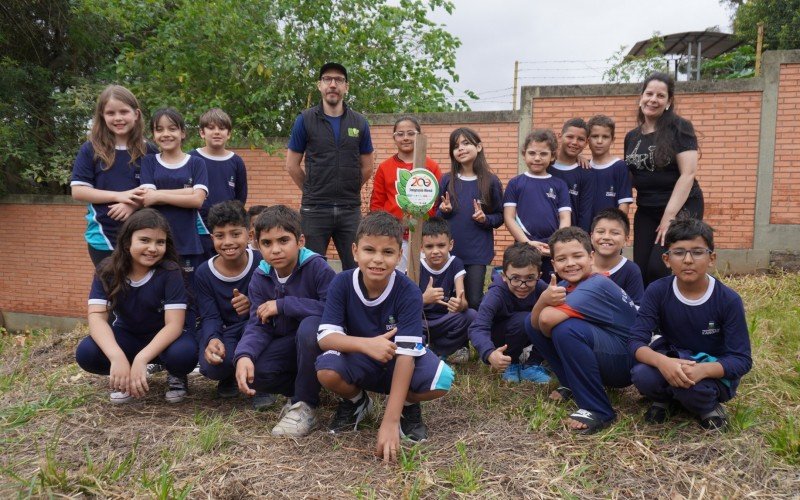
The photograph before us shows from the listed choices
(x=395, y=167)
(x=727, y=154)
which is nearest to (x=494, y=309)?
(x=395, y=167)

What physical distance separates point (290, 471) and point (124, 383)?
1.26 m

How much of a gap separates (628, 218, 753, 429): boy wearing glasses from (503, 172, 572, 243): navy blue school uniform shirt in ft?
4.10

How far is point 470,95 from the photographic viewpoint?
10070 mm

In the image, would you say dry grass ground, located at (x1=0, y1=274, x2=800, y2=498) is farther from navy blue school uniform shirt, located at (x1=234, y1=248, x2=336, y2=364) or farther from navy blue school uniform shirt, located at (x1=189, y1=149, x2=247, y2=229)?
navy blue school uniform shirt, located at (x1=189, y1=149, x2=247, y2=229)

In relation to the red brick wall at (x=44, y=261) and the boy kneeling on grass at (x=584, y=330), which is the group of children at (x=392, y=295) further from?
the red brick wall at (x=44, y=261)

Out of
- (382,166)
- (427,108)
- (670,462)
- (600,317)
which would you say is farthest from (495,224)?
(427,108)

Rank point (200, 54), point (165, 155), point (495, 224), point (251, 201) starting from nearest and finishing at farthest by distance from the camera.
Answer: point (165, 155), point (495, 224), point (200, 54), point (251, 201)

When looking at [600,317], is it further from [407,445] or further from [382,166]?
[382,166]

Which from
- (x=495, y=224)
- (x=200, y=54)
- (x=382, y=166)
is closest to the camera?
(x=495, y=224)

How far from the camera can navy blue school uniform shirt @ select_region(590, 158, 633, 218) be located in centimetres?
443

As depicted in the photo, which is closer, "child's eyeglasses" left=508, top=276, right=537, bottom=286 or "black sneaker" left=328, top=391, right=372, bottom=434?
"black sneaker" left=328, top=391, right=372, bottom=434

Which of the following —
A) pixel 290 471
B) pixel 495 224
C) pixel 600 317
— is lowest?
pixel 290 471

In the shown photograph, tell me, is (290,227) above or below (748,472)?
above

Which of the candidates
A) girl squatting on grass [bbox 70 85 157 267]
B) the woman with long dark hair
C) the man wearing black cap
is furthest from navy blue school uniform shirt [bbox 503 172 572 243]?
girl squatting on grass [bbox 70 85 157 267]
